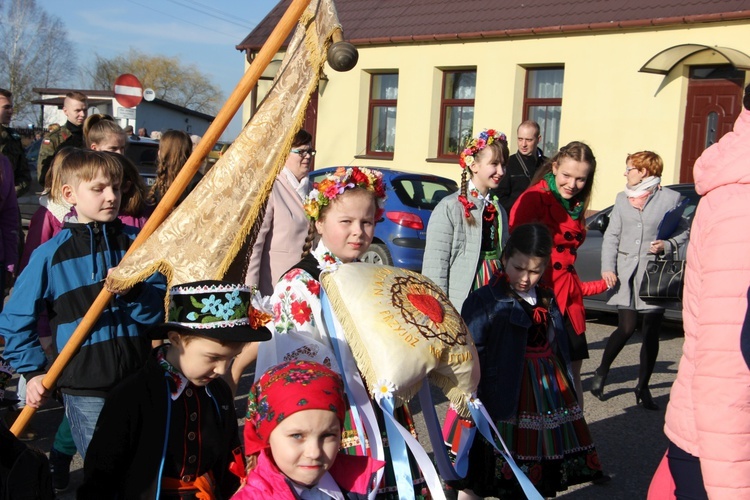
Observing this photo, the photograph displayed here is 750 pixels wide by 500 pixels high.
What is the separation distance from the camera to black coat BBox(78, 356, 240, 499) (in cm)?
260

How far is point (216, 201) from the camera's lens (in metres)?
3.05

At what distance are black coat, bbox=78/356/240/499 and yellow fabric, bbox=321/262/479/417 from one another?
633mm

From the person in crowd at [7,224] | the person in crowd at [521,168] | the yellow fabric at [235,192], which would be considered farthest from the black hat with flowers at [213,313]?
the person in crowd at [521,168]

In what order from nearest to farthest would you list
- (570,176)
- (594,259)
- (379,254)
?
(570,176) → (594,259) → (379,254)

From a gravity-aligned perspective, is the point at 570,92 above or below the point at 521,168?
above

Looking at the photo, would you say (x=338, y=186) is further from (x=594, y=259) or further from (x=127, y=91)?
(x=127, y=91)

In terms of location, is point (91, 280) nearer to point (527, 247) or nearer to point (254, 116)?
point (254, 116)

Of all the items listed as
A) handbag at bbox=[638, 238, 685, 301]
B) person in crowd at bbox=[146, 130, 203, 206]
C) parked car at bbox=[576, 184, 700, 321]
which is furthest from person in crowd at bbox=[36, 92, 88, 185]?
parked car at bbox=[576, 184, 700, 321]

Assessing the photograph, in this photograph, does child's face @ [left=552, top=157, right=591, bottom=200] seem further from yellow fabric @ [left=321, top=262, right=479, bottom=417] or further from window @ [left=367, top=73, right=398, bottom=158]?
window @ [left=367, top=73, right=398, bottom=158]

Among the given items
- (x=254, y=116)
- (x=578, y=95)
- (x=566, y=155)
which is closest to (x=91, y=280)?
(x=254, y=116)

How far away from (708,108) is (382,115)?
751 cm

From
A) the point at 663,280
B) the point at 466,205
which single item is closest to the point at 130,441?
the point at 466,205

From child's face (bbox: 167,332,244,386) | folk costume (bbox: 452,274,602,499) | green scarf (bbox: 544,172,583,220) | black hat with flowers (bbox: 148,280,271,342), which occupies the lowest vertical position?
folk costume (bbox: 452,274,602,499)

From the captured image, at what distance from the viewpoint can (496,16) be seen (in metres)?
17.2
